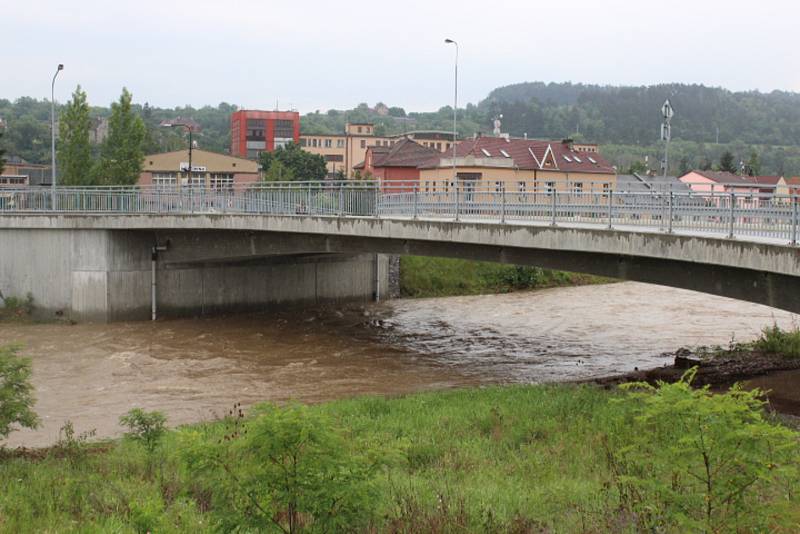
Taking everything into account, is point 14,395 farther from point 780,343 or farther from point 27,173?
point 27,173

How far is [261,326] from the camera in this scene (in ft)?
122

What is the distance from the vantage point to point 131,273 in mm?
37344

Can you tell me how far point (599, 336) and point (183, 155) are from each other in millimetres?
55342

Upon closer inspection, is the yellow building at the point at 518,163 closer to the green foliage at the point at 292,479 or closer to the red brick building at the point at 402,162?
the red brick building at the point at 402,162

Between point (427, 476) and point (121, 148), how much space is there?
44.6 m

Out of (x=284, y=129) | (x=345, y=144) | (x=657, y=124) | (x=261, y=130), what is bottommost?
(x=345, y=144)

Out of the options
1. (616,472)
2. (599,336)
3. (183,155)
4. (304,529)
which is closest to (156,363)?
(599,336)

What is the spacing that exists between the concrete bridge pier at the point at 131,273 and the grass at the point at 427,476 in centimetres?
1766

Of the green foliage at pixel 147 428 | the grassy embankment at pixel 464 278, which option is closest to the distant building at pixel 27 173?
the grassy embankment at pixel 464 278

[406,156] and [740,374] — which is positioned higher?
[406,156]

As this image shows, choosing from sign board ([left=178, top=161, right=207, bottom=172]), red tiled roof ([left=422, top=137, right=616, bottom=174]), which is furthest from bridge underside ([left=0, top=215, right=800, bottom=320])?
sign board ([left=178, top=161, right=207, bottom=172])

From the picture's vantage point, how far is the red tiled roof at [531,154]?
6431cm

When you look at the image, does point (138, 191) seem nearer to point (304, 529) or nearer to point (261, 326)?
point (261, 326)

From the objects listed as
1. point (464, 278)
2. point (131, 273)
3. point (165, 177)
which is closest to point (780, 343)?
point (464, 278)
